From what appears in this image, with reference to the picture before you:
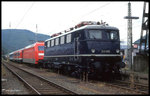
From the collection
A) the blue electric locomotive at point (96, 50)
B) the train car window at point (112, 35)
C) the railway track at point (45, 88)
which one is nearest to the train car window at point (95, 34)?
the blue electric locomotive at point (96, 50)

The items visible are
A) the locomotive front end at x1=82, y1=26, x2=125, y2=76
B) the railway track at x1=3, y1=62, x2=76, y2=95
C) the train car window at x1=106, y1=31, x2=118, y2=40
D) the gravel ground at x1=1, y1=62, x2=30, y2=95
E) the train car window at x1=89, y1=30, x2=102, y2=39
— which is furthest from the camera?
the train car window at x1=106, y1=31, x2=118, y2=40

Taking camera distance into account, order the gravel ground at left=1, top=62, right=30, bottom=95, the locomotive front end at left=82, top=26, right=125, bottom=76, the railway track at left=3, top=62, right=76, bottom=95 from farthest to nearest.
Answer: the locomotive front end at left=82, top=26, right=125, bottom=76, the gravel ground at left=1, top=62, right=30, bottom=95, the railway track at left=3, top=62, right=76, bottom=95

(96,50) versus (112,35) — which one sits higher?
(112,35)

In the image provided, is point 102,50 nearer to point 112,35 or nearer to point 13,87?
point 112,35

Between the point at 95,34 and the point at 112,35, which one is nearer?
the point at 95,34

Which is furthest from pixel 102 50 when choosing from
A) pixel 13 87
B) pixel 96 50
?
→ pixel 13 87

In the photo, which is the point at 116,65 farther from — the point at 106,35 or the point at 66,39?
the point at 66,39

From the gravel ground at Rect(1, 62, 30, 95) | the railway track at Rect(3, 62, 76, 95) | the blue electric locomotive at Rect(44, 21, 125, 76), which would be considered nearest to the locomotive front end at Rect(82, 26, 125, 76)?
the blue electric locomotive at Rect(44, 21, 125, 76)

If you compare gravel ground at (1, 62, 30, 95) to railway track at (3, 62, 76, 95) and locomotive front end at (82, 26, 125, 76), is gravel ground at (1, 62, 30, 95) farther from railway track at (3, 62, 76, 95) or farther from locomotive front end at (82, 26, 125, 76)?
locomotive front end at (82, 26, 125, 76)

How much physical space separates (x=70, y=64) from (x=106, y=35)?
3.22 m

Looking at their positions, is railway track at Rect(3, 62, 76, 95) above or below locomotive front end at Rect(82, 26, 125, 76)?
below

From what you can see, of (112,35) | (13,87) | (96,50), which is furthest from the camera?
(112,35)

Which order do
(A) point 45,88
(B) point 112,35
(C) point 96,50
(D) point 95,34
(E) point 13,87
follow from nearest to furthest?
(A) point 45,88 < (E) point 13,87 < (C) point 96,50 < (D) point 95,34 < (B) point 112,35

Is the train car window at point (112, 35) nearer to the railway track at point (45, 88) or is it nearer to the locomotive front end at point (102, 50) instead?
the locomotive front end at point (102, 50)
